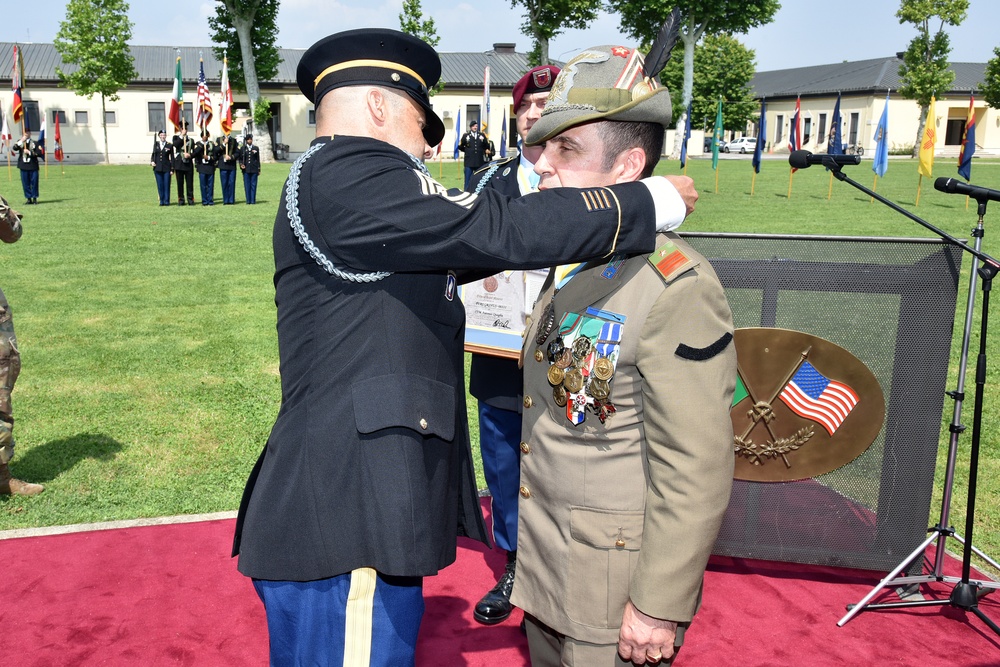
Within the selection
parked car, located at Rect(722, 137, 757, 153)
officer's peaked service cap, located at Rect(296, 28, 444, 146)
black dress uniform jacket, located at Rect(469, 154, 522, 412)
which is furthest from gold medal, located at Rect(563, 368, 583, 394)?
parked car, located at Rect(722, 137, 757, 153)

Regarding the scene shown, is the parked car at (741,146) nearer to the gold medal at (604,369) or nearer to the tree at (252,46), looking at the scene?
the tree at (252,46)

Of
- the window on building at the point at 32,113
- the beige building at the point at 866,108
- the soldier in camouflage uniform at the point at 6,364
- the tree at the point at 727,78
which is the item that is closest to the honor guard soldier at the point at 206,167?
the soldier in camouflage uniform at the point at 6,364

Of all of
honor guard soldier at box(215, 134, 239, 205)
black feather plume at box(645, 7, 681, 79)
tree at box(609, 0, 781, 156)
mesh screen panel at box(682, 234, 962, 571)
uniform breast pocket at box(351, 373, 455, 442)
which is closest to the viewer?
uniform breast pocket at box(351, 373, 455, 442)

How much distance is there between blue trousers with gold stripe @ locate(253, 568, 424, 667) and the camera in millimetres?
2059

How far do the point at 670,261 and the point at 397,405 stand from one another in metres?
0.71

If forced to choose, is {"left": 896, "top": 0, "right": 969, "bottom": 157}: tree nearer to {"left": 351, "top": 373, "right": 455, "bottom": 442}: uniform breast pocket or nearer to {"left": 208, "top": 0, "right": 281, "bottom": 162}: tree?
{"left": 208, "top": 0, "right": 281, "bottom": 162}: tree

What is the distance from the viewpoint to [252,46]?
4709 centimetres

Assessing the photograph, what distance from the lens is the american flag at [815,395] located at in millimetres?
3980

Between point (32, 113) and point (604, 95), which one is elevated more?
point (32, 113)

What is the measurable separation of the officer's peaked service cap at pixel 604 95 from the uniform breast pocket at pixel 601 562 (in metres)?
0.94

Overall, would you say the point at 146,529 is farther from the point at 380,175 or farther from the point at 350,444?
the point at 380,175

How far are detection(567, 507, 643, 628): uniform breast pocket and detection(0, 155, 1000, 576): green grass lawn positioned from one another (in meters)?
3.40

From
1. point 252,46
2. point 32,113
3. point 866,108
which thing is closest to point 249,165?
point 252,46

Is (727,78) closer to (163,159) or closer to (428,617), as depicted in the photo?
(163,159)
